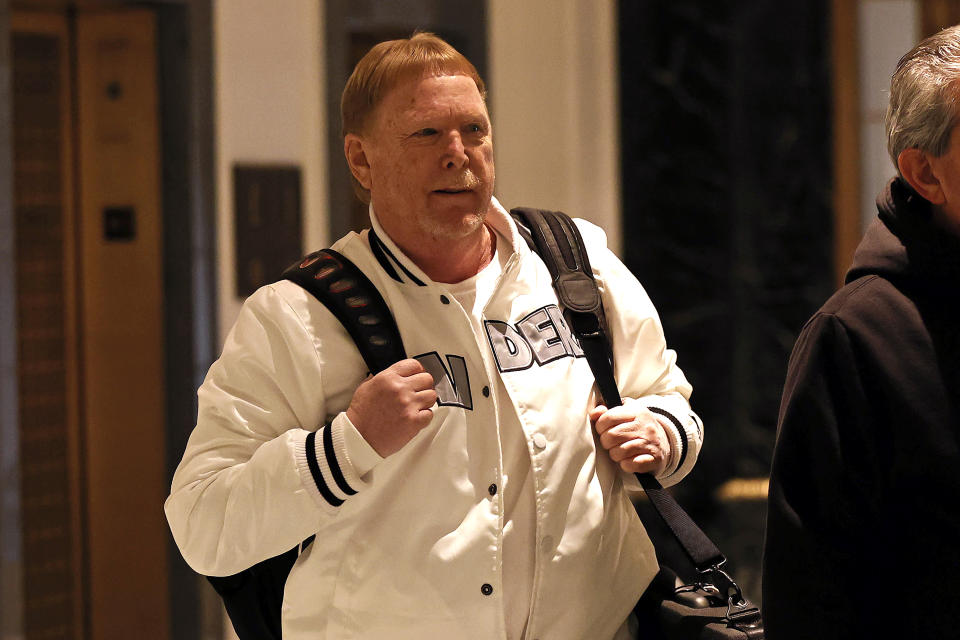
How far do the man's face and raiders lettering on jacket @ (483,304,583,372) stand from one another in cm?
20

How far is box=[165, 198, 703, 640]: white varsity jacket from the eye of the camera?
2.11 metres

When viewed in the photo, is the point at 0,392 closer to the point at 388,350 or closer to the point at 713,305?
the point at 388,350

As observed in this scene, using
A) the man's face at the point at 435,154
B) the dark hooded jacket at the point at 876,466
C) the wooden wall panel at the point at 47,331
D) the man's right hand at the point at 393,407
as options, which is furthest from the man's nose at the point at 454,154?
the wooden wall panel at the point at 47,331

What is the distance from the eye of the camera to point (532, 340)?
7.64 ft

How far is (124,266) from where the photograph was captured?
455 cm

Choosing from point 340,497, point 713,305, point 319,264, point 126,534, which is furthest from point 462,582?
point 713,305

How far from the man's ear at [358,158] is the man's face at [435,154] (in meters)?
0.07

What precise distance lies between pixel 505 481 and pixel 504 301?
34 cm

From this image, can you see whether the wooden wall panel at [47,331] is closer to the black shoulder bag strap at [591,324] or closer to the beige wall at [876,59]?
the black shoulder bag strap at [591,324]

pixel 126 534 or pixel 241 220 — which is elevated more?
pixel 241 220

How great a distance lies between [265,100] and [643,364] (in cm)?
256

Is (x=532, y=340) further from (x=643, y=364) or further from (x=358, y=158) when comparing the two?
(x=358, y=158)

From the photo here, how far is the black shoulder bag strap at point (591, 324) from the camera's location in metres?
2.31

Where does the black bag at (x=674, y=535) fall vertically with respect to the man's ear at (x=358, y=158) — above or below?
below
